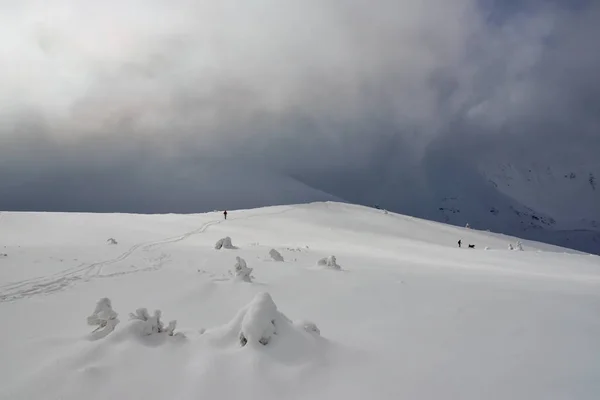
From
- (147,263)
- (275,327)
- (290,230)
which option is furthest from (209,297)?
(290,230)

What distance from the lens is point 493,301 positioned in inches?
402

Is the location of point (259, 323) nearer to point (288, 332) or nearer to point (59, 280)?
point (288, 332)

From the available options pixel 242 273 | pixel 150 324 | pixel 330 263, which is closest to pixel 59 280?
pixel 242 273

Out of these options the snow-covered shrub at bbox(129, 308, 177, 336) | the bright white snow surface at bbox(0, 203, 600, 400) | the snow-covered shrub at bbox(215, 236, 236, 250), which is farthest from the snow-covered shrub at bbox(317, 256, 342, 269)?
the snow-covered shrub at bbox(129, 308, 177, 336)

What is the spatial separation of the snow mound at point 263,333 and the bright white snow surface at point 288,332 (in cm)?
2

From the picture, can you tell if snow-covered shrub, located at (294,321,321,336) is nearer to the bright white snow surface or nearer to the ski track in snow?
the bright white snow surface

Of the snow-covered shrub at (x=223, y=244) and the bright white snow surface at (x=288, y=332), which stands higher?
the snow-covered shrub at (x=223, y=244)

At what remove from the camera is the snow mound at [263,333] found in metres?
5.73

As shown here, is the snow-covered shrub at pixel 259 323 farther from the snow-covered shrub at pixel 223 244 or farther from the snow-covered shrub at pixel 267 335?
the snow-covered shrub at pixel 223 244

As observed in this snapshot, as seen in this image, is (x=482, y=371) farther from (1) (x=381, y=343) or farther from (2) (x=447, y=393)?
(1) (x=381, y=343)

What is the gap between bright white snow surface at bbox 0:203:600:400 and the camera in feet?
Answer: 16.2

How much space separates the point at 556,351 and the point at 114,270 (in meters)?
12.6

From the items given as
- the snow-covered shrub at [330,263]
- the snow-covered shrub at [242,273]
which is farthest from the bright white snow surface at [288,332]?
the snow-covered shrub at [330,263]

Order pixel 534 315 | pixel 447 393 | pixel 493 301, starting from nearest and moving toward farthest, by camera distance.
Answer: pixel 447 393, pixel 534 315, pixel 493 301
